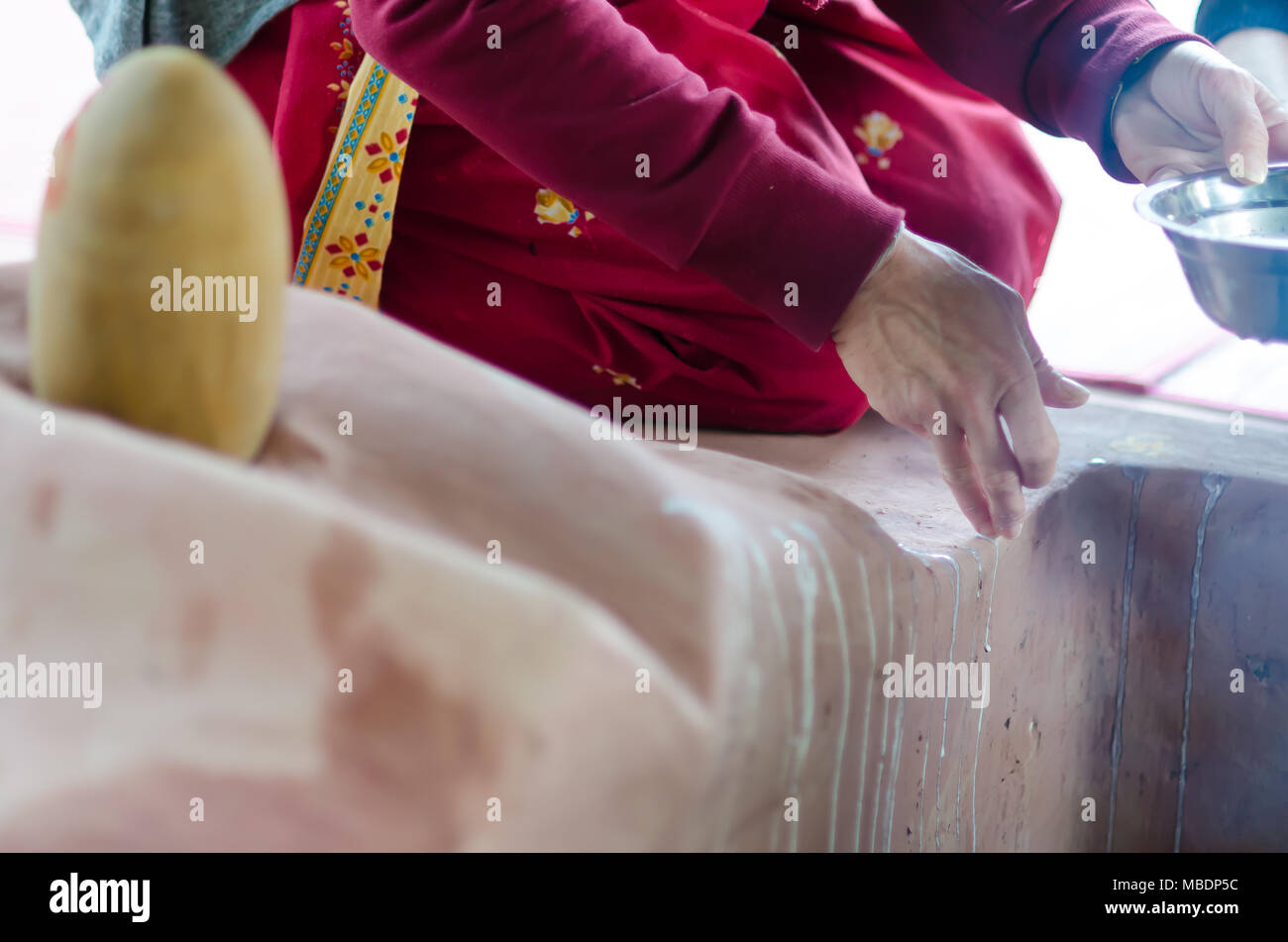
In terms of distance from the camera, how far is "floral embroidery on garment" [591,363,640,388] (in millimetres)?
891

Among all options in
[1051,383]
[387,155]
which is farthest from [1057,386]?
[387,155]

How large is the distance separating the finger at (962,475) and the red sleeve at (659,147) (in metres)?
0.09

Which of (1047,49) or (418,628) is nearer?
(418,628)

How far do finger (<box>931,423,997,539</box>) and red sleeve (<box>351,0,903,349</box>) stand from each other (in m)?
0.09

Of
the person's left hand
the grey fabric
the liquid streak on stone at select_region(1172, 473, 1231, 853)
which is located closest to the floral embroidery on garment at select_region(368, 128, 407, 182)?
the grey fabric

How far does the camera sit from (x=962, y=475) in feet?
2.26

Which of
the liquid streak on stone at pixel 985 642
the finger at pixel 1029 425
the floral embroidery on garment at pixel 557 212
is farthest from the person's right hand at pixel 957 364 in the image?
the floral embroidery on garment at pixel 557 212

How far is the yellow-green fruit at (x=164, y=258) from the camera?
40cm

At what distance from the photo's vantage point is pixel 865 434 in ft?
3.19

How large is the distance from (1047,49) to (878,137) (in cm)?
15

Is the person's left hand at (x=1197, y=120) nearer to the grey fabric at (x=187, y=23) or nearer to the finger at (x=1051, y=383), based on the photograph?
the finger at (x=1051, y=383)

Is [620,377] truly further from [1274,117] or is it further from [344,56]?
[1274,117]

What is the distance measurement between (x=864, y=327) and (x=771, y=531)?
0.53ft
